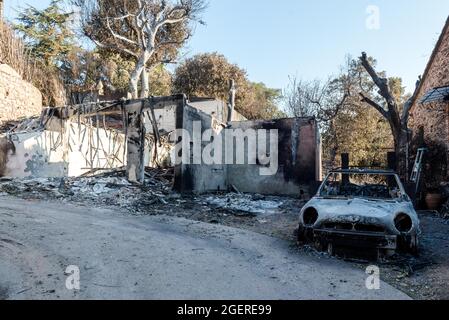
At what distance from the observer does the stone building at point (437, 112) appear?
41.1ft

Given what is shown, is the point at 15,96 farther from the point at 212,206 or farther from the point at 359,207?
the point at 359,207

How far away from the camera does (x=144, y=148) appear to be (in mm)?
13250

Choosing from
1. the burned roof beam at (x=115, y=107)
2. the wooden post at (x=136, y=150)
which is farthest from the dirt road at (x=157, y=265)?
the burned roof beam at (x=115, y=107)

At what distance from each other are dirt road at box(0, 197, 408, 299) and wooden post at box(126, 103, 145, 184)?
185 inches

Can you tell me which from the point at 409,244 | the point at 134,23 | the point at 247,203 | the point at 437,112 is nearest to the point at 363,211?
the point at 409,244

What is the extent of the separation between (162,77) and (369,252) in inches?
1133

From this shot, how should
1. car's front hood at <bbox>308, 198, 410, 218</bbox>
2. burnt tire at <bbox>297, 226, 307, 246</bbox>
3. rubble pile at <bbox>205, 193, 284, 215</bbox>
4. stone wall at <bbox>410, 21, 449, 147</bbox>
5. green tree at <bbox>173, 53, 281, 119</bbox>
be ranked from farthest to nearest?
green tree at <bbox>173, 53, 281, 119</bbox> → stone wall at <bbox>410, 21, 449, 147</bbox> → rubble pile at <bbox>205, 193, 284, 215</bbox> → burnt tire at <bbox>297, 226, 307, 246</bbox> → car's front hood at <bbox>308, 198, 410, 218</bbox>

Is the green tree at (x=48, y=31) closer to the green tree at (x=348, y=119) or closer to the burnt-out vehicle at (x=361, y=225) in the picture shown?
the green tree at (x=348, y=119)

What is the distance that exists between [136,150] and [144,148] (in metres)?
1.36

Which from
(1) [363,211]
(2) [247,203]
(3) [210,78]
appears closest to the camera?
(1) [363,211]

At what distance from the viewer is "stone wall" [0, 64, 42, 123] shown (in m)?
15.0

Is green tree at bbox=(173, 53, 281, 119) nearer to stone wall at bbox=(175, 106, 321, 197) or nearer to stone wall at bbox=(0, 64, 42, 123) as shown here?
stone wall at bbox=(0, 64, 42, 123)

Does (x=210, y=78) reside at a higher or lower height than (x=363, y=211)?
higher

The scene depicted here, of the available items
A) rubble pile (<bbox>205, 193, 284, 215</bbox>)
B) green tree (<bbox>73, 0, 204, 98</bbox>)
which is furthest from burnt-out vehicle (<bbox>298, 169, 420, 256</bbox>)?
green tree (<bbox>73, 0, 204, 98</bbox>)
